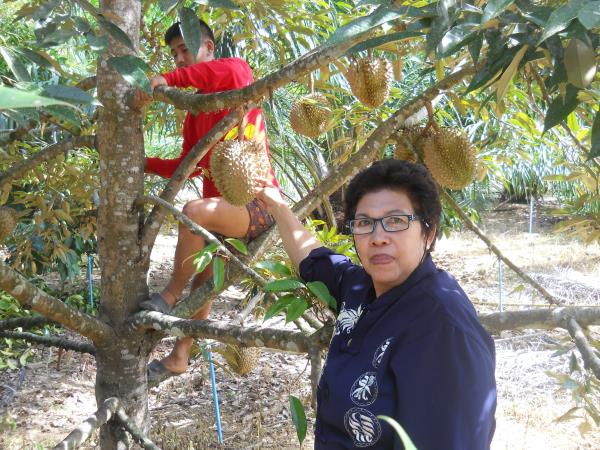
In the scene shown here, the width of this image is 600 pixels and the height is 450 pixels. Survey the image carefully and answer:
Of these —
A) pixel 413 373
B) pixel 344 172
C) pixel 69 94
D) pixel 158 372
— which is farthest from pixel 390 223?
pixel 158 372

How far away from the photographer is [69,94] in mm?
609

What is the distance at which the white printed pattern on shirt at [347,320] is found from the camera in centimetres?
110

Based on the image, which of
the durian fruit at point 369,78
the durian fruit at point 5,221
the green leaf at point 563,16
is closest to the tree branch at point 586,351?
the green leaf at point 563,16

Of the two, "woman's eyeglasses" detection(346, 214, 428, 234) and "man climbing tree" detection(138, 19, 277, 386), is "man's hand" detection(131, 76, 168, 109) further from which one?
"woman's eyeglasses" detection(346, 214, 428, 234)

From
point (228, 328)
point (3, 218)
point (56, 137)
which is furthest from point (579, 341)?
point (56, 137)

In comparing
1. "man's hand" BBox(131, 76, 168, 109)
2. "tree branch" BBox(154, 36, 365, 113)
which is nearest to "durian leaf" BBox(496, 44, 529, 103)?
"tree branch" BBox(154, 36, 365, 113)

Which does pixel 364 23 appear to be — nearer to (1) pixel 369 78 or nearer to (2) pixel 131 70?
(2) pixel 131 70

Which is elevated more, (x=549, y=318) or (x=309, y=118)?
(x=309, y=118)

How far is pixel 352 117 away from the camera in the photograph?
6.38 ft

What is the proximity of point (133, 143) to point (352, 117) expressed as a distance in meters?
0.75

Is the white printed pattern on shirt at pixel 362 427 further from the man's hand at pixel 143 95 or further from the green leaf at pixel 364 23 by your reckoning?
the man's hand at pixel 143 95

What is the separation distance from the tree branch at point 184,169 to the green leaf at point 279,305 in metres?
0.45

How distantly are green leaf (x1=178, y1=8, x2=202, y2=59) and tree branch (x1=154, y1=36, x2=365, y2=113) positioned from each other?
0.82 ft

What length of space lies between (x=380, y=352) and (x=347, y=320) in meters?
0.15
